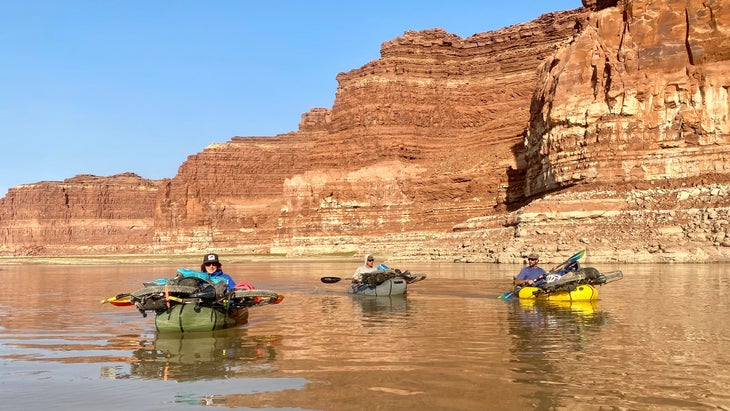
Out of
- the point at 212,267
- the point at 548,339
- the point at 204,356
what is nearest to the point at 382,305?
the point at 212,267

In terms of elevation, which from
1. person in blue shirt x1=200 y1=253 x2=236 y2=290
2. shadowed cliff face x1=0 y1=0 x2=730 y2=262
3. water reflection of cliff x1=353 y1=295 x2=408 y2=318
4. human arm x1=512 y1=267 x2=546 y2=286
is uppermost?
shadowed cliff face x1=0 y1=0 x2=730 y2=262

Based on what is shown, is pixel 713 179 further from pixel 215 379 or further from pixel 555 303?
pixel 215 379

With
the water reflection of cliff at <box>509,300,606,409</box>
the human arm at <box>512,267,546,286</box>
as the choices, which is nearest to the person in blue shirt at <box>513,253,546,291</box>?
the human arm at <box>512,267,546,286</box>

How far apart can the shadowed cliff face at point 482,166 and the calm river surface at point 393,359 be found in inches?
1017

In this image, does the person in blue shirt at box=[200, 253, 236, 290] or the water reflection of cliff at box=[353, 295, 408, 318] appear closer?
the person in blue shirt at box=[200, 253, 236, 290]

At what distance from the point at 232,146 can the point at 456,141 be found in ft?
227

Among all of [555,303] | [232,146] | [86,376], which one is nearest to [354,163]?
[232,146]

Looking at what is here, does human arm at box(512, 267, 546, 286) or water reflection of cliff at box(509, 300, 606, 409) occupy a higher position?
human arm at box(512, 267, 546, 286)

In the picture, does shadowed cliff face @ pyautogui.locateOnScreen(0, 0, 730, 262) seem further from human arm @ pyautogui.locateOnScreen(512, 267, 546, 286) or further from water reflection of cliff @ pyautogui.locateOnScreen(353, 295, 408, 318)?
water reflection of cliff @ pyautogui.locateOnScreen(353, 295, 408, 318)

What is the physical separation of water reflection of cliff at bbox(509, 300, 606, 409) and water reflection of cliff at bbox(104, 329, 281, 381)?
3.44 metres

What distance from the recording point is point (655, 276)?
27.0 m

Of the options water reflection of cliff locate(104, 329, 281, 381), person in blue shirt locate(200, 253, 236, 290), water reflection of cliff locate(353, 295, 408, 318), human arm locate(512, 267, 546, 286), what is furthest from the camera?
human arm locate(512, 267, 546, 286)

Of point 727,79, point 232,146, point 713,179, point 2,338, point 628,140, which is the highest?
point 232,146

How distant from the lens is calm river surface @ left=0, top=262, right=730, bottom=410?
7.62 metres
